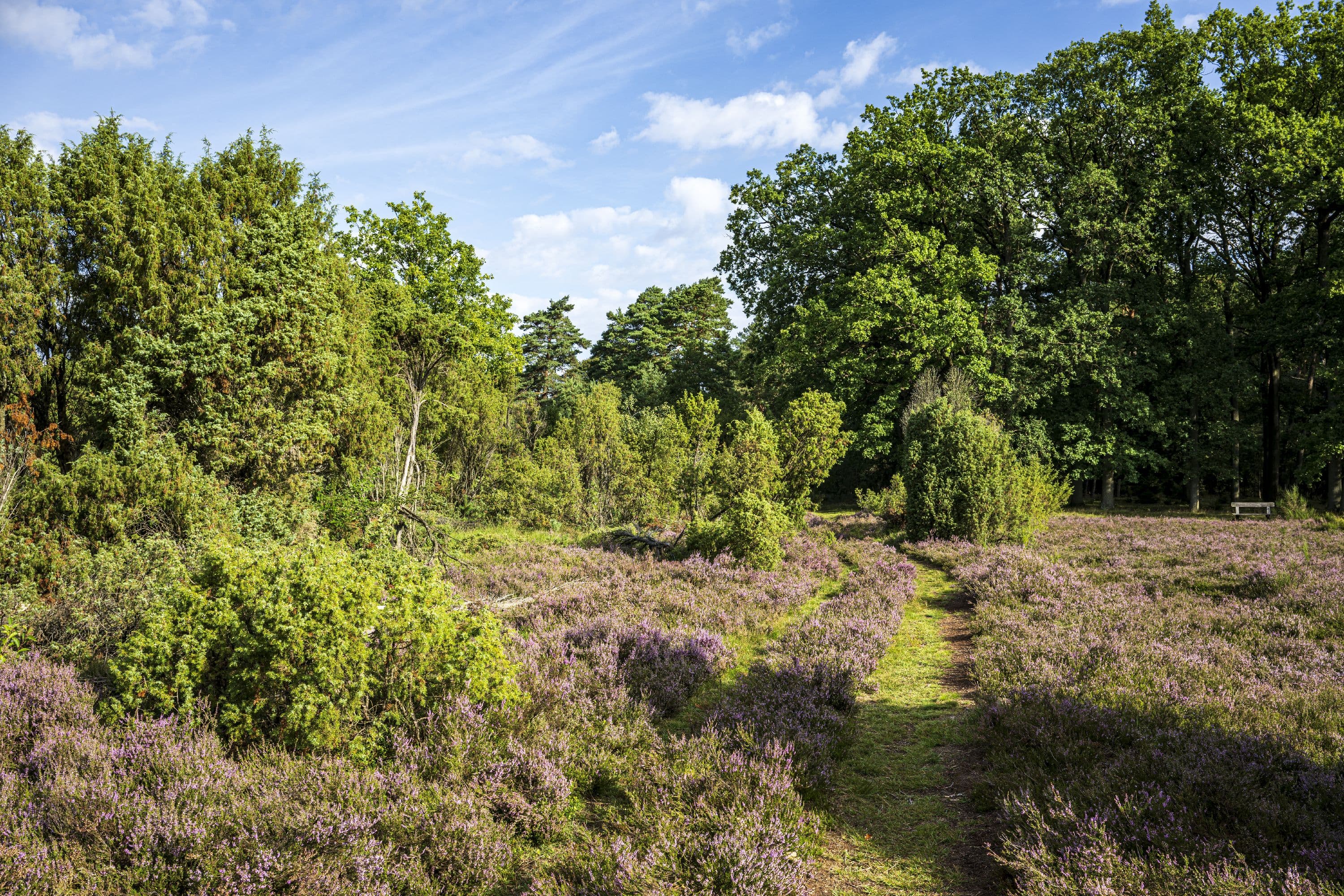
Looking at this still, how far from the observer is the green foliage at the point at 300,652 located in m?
4.69

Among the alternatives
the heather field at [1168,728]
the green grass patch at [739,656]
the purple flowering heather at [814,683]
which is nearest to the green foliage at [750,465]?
the green grass patch at [739,656]

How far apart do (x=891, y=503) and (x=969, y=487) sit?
5.00 m

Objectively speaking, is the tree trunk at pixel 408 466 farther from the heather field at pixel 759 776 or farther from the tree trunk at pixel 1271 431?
the tree trunk at pixel 1271 431

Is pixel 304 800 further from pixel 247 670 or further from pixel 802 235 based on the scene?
pixel 802 235

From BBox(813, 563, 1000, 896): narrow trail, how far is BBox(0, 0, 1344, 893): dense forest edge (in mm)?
263

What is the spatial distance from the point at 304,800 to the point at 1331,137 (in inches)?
1356

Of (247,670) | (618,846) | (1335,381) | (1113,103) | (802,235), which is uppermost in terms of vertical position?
(1113,103)

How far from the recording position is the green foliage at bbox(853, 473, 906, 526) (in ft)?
68.1

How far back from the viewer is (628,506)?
22016 mm

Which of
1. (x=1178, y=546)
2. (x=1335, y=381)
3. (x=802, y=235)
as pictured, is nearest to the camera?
(x=1178, y=546)

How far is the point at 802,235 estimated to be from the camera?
98.0 ft

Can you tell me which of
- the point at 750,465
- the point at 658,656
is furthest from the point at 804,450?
the point at 658,656

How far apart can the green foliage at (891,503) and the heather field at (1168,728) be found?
31.5 ft

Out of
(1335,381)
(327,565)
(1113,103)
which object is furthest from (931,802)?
(1113,103)
